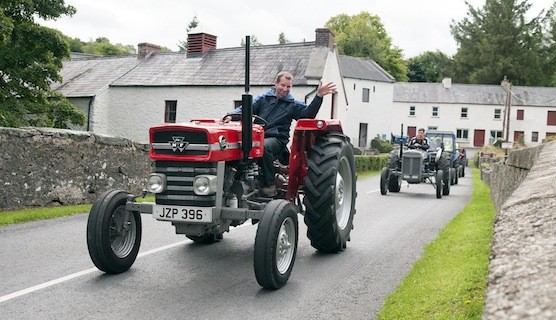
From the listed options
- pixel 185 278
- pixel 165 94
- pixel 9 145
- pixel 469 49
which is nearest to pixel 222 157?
pixel 185 278

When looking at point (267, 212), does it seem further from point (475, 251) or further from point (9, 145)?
point (9, 145)

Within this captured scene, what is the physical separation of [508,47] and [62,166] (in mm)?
69106

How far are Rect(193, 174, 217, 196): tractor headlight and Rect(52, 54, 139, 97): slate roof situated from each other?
28.5 meters

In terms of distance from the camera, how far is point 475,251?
7.05m

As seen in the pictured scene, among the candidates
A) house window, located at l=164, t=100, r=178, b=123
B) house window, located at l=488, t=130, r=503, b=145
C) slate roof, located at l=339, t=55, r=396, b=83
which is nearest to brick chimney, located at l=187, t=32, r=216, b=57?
house window, located at l=164, t=100, r=178, b=123

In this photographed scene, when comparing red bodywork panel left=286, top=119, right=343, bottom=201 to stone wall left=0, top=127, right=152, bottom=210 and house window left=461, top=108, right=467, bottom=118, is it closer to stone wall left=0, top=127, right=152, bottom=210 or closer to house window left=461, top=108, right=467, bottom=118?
stone wall left=0, top=127, right=152, bottom=210

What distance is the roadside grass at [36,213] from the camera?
30.7ft

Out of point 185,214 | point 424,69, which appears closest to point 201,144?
point 185,214

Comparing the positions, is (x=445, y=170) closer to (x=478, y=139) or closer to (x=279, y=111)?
(x=279, y=111)

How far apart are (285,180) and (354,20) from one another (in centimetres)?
7170

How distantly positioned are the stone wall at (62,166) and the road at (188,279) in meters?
1.44

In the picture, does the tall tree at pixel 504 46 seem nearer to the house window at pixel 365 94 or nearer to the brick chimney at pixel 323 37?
the house window at pixel 365 94

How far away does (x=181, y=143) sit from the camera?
5.55 m

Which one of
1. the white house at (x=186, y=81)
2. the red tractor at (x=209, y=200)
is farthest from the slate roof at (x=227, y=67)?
the red tractor at (x=209, y=200)
